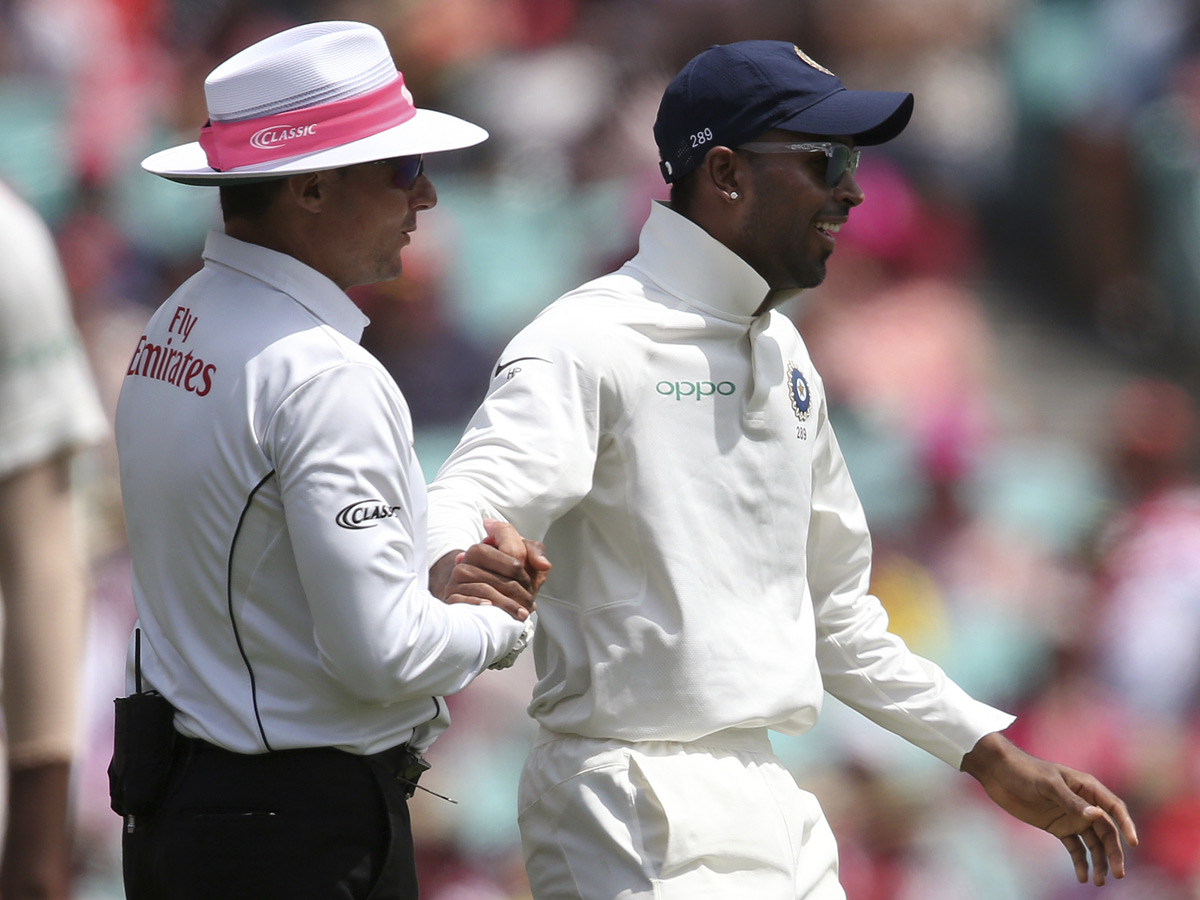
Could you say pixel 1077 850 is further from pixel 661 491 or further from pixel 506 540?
pixel 506 540

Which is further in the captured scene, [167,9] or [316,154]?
[167,9]

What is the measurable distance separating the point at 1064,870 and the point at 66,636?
440cm

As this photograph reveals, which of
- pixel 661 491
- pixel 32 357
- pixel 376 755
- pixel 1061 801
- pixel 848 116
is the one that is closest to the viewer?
pixel 32 357

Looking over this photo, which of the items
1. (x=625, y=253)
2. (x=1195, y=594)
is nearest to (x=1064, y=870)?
(x=1195, y=594)

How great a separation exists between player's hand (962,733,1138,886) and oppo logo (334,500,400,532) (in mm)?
1467

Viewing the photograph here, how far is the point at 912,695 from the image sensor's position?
122 inches

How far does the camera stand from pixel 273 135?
2246 millimetres

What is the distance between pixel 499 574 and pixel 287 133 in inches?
25.9

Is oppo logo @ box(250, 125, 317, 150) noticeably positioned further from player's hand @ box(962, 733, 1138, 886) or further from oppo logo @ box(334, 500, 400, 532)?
player's hand @ box(962, 733, 1138, 886)

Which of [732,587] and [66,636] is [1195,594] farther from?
[66,636]

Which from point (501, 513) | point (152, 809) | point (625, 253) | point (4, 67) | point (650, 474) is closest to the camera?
point (152, 809)

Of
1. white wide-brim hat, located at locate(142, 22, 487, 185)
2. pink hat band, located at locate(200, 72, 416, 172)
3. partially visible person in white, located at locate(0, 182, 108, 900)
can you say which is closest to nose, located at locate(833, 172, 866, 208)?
white wide-brim hat, located at locate(142, 22, 487, 185)

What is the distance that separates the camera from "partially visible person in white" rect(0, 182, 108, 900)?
1840 mm

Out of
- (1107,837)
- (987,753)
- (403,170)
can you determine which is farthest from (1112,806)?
(403,170)
